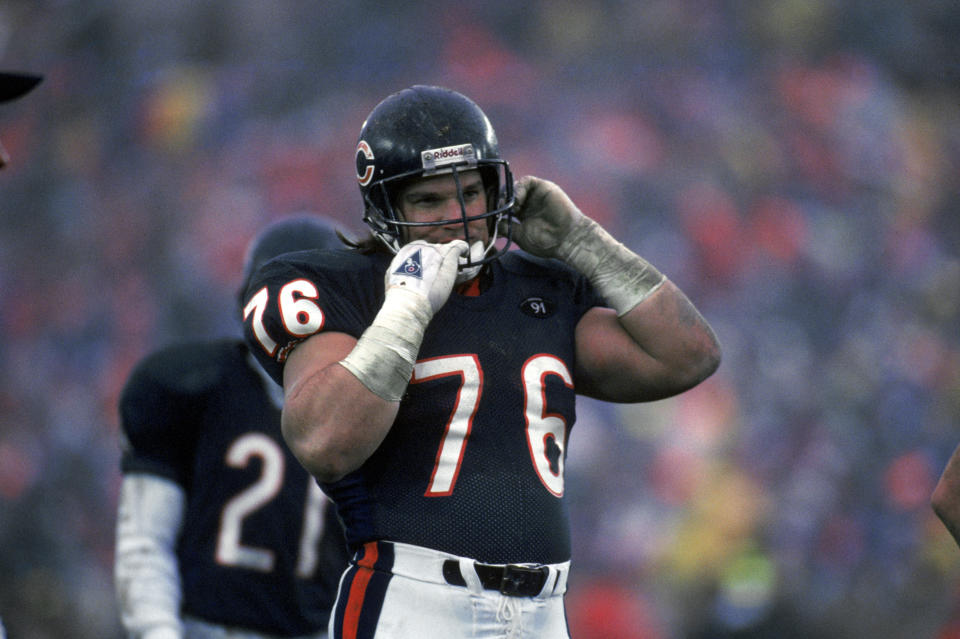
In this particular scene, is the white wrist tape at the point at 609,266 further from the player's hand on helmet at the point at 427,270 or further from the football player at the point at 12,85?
the football player at the point at 12,85

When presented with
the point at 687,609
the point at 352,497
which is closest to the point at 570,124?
the point at 687,609

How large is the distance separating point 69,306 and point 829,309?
472cm

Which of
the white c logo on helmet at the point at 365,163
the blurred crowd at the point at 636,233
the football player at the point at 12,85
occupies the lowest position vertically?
the blurred crowd at the point at 636,233

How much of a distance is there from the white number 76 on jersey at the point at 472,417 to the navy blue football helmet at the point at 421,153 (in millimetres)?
187

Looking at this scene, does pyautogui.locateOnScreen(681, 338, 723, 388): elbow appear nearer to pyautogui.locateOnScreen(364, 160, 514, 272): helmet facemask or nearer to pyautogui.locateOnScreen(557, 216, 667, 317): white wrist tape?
pyautogui.locateOnScreen(557, 216, 667, 317): white wrist tape

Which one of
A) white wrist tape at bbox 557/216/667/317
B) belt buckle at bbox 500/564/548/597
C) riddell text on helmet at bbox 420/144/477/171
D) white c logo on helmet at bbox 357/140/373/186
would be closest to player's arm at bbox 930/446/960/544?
white wrist tape at bbox 557/216/667/317

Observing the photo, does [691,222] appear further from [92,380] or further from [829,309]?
[92,380]

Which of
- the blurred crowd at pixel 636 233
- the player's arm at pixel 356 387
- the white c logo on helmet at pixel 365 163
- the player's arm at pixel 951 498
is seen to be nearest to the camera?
the player's arm at pixel 356 387

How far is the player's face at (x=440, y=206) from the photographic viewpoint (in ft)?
6.12

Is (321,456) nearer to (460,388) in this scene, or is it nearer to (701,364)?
(460,388)

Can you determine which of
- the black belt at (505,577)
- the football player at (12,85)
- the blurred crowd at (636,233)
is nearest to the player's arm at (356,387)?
the black belt at (505,577)

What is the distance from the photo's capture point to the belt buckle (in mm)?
1674

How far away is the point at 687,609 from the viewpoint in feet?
18.2

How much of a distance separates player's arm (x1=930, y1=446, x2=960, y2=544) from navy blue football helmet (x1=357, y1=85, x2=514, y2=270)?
862 mm
